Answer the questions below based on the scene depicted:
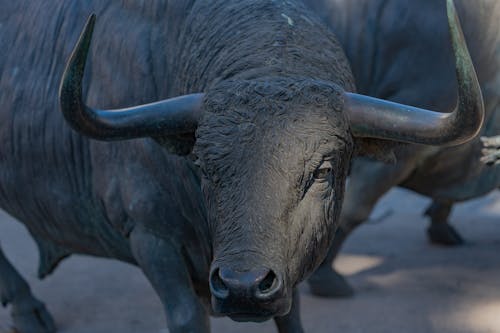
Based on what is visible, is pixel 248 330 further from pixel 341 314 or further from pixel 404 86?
pixel 404 86

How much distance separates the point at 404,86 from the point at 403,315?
1.19m

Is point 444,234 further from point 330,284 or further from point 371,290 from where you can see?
point 330,284

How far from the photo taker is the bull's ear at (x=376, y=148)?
11.5 feet

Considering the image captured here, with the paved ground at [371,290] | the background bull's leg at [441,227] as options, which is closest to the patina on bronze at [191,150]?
the paved ground at [371,290]

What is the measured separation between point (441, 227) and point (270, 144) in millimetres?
3759

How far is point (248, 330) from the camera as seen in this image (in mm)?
5199

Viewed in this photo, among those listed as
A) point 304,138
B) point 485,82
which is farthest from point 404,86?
point 304,138

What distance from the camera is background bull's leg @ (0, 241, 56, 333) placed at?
5281mm

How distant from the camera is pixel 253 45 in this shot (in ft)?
11.8

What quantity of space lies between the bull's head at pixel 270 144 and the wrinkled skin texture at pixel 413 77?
1.90 meters

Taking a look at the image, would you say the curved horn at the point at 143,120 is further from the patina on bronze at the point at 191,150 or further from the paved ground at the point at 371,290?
the paved ground at the point at 371,290

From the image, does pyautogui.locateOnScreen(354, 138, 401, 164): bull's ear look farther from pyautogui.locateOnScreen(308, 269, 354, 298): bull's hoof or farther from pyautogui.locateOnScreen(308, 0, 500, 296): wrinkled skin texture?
pyautogui.locateOnScreen(308, 269, 354, 298): bull's hoof

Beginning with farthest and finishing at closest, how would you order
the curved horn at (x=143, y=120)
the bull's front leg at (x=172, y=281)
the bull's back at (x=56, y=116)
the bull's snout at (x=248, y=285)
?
the bull's back at (x=56, y=116), the bull's front leg at (x=172, y=281), the curved horn at (x=143, y=120), the bull's snout at (x=248, y=285)

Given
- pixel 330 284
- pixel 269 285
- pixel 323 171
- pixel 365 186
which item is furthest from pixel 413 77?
pixel 269 285
